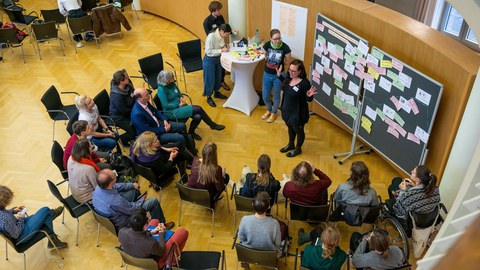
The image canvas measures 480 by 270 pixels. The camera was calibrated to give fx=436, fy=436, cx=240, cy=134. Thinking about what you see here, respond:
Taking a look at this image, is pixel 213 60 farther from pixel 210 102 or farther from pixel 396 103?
pixel 396 103

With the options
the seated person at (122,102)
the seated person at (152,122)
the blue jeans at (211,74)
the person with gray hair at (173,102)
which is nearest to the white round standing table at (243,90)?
the blue jeans at (211,74)

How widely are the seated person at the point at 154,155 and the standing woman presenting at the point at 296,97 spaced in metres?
1.70

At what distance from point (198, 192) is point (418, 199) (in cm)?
245

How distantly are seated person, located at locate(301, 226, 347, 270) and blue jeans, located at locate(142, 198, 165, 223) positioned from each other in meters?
2.05

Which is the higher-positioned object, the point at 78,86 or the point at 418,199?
the point at 418,199

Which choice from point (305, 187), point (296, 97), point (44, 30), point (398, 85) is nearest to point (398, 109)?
point (398, 85)

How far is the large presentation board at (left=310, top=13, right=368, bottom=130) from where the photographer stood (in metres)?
6.07

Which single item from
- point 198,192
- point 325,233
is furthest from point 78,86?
point 325,233

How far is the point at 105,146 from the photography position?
6348mm

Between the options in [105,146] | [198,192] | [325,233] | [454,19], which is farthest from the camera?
[454,19]

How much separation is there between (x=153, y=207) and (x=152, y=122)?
4.64 feet

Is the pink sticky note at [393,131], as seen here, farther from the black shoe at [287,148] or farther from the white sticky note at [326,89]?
the black shoe at [287,148]

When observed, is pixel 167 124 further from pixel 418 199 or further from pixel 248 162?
pixel 418 199

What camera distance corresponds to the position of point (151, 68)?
7.82m
